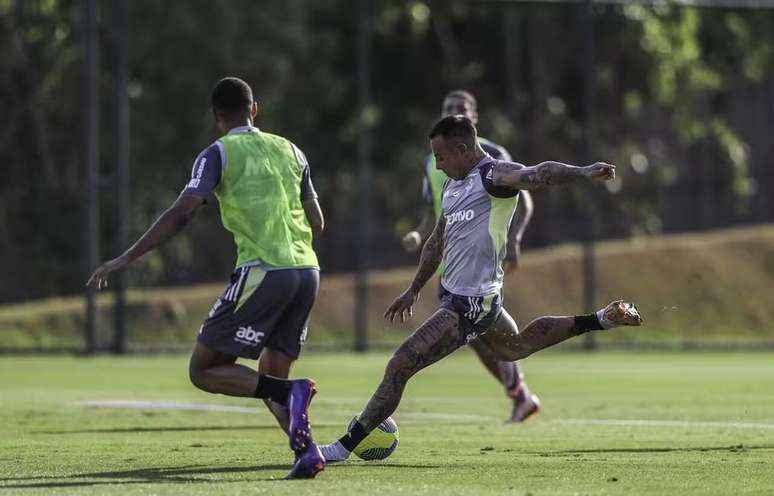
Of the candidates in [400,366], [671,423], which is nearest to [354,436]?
[400,366]

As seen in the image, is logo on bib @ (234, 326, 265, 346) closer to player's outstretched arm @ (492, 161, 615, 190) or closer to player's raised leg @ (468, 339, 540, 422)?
player's outstretched arm @ (492, 161, 615, 190)

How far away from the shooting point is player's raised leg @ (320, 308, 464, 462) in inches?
370

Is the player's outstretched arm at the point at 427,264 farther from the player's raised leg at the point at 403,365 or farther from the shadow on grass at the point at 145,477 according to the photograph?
the shadow on grass at the point at 145,477

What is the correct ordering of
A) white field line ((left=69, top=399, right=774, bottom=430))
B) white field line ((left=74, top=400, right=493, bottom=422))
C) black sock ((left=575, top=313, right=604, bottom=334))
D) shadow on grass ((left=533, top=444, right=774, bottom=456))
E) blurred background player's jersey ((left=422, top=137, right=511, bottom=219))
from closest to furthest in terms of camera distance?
black sock ((left=575, top=313, right=604, bottom=334))
shadow on grass ((left=533, top=444, right=774, bottom=456))
white field line ((left=69, top=399, right=774, bottom=430))
blurred background player's jersey ((left=422, top=137, right=511, bottom=219))
white field line ((left=74, top=400, right=493, bottom=422))

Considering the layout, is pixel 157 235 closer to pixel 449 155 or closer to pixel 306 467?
pixel 306 467

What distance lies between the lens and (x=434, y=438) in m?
11.5

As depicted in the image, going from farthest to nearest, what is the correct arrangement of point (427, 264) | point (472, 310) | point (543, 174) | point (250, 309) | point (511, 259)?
point (511, 259), point (427, 264), point (472, 310), point (250, 309), point (543, 174)

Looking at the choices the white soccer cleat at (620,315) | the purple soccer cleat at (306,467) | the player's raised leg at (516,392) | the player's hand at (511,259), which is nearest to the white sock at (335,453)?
the purple soccer cleat at (306,467)

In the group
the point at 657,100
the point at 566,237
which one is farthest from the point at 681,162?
the point at 566,237

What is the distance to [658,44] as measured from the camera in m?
31.7

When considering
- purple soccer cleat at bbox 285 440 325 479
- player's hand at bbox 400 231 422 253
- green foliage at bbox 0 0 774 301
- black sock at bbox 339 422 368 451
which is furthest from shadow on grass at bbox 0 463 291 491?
green foliage at bbox 0 0 774 301

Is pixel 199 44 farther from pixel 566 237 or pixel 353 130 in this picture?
pixel 566 237

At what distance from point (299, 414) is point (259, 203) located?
3.86 feet

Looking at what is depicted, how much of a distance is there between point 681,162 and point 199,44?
1056cm
